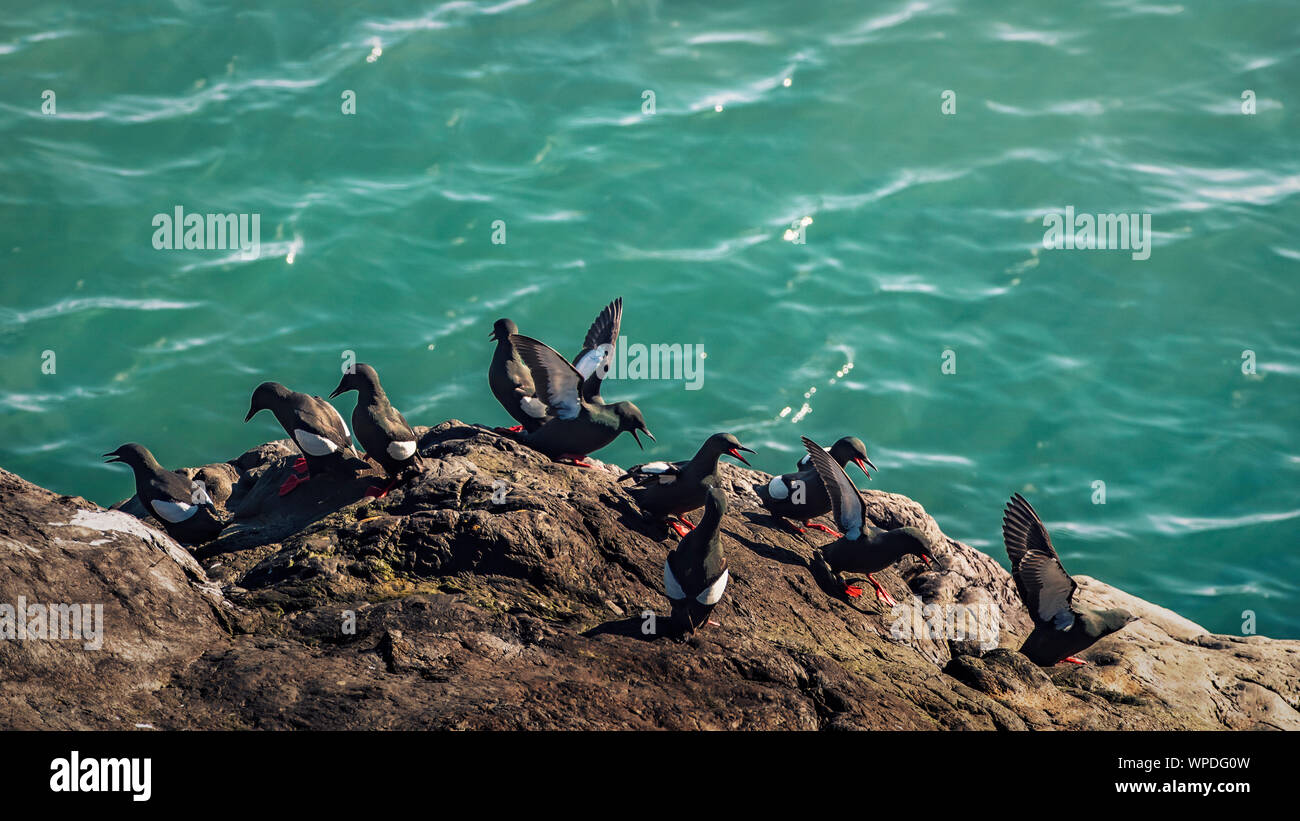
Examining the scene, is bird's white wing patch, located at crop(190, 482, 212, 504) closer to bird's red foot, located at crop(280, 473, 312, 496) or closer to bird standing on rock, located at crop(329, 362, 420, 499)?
bird's red foot, located at crop(280, 473, 312, 496)

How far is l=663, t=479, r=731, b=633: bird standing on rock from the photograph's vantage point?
6176 millimetres

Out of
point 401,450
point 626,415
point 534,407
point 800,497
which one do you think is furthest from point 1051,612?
point 401,450

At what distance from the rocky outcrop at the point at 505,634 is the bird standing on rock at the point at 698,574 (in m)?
0.15

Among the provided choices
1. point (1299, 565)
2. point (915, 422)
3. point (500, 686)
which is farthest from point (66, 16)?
point (1299, 565)

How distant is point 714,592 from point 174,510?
4.10 meters

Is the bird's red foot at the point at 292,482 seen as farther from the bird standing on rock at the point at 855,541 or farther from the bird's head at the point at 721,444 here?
the bird standing on rock at the point at 855,541

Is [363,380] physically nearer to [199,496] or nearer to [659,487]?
[199,496]

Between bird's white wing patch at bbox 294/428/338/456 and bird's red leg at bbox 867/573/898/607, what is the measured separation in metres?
4.27

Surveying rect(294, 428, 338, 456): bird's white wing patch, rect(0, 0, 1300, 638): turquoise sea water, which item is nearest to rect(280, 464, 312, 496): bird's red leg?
rect(294, 428, 338, 456): bird's white wing patch

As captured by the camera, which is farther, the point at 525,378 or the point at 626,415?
the point at 525,378

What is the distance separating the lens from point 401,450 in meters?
7.43

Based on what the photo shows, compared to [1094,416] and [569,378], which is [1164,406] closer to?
[1094,416]

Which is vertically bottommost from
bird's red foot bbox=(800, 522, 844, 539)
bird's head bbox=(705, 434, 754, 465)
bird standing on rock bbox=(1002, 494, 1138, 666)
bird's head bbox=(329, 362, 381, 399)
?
bird standing on rock bbox=(1002, 494, 1138, 666)

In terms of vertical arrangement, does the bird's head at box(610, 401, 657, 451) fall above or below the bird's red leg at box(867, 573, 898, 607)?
above
